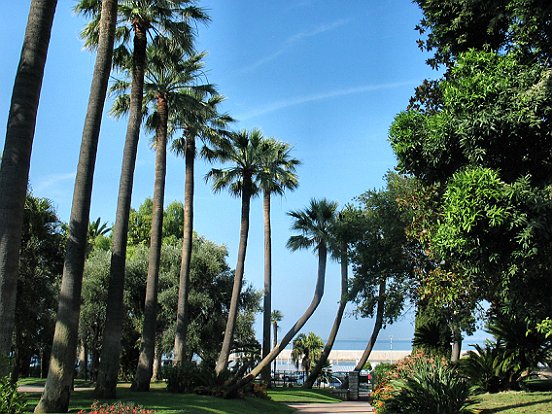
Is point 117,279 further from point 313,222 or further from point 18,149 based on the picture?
point 313,222

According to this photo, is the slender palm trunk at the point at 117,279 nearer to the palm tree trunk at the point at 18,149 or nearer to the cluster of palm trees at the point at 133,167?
the cluster of palm trees at the point at 133,167

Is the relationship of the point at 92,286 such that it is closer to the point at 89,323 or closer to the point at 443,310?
the point at 89,323

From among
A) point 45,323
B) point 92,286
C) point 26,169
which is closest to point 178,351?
point 45,323

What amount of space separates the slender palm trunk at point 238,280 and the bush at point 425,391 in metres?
14.1

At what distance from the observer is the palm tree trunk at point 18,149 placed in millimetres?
9812

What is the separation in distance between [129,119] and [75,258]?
7.36 m

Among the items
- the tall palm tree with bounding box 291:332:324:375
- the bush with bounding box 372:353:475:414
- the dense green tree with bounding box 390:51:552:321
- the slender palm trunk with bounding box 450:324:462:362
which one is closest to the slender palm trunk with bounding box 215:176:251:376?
the slender palm trunk with bounding box 450:324:462:362

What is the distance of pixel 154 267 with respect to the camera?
22094mm

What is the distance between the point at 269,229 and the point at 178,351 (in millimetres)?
11996

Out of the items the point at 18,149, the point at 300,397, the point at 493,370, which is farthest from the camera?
the point at 300,397

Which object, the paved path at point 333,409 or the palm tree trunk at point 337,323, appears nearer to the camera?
the paved path at point 333,409

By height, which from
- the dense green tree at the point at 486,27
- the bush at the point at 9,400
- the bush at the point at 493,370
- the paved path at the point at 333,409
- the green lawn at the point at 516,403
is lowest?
the paved path at the point at 333,409

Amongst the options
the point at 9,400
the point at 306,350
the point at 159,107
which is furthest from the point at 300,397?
the point at 306,350

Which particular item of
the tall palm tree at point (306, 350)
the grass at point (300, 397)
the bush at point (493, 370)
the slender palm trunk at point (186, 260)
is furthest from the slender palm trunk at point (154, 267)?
the tall palm tree at point (306, 350)
